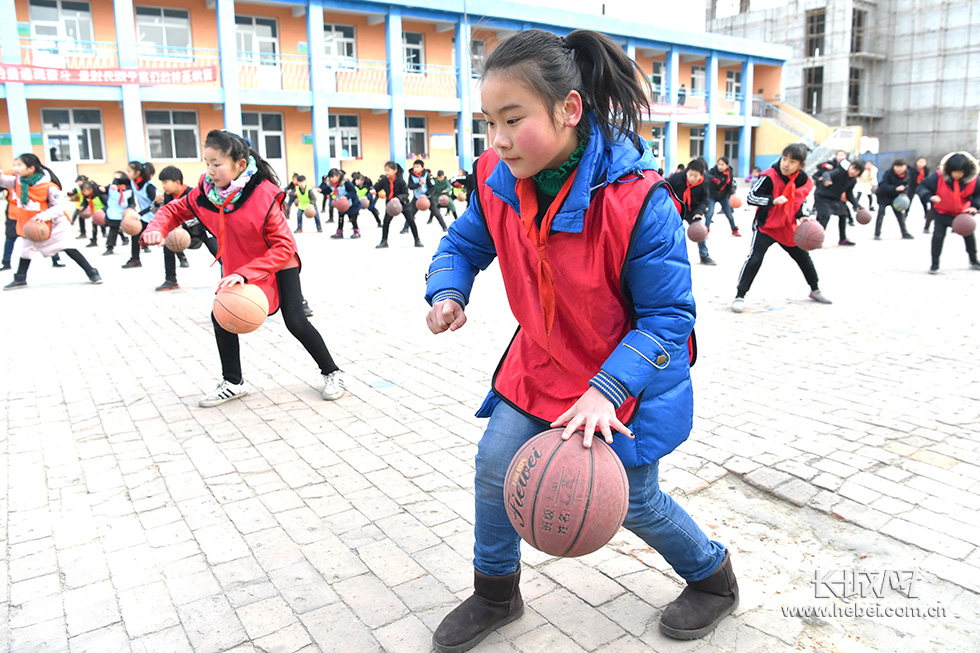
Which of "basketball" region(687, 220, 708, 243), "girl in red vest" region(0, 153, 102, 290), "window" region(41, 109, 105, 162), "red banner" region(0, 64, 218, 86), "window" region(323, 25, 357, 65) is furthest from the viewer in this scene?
"window" region(323, 25, 357, 65)

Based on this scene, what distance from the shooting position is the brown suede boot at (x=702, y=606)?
2.58 metres

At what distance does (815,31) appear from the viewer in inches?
Answer: 2050

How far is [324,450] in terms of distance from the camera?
4.49m

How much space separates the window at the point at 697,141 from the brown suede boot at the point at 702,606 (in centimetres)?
4367

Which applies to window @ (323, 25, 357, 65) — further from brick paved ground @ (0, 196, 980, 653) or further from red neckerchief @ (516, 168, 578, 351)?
red neckerchief @ (516, 168, 578, 351)

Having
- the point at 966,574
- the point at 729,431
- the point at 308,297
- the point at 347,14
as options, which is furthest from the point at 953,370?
the point at 347,14

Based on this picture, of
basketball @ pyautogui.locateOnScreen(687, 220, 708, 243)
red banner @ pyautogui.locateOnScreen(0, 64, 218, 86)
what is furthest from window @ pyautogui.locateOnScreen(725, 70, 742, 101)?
basketball @ pyautogui.locateOnScreen(687, 220, 708, 243)

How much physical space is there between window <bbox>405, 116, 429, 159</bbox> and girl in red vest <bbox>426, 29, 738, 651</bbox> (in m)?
31.4

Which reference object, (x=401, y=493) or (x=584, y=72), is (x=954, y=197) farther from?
(x=584, y=72)

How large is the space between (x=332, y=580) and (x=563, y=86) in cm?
213

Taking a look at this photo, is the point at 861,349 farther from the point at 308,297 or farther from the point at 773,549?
the point at 308,297

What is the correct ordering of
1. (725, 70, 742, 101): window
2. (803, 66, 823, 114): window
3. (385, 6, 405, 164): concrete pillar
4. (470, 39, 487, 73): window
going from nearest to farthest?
(470, 39, 487, 73): window, (385, 6, 405, 164): concrete pillar, (725, 70, 742, 101): window, (803, 66, 823, 114): window

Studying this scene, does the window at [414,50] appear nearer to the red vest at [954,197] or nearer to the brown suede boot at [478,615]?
the red vest at [954,197]

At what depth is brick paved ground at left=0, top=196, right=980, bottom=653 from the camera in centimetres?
274
